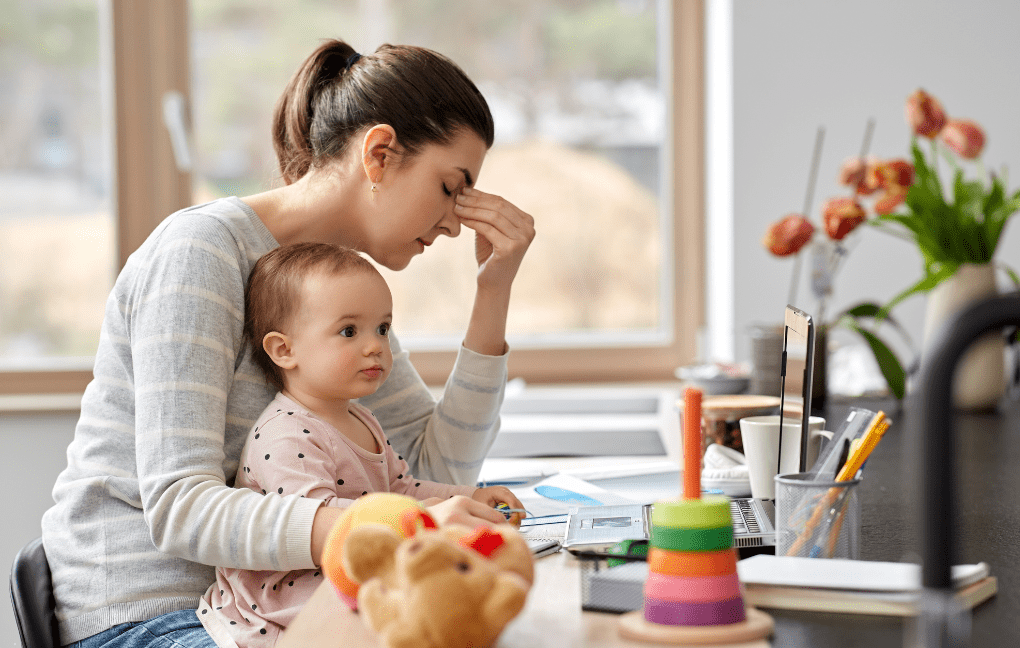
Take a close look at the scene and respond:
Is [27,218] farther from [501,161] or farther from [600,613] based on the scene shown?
[600,613]

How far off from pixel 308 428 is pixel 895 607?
1.82 feet

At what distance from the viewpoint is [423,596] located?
1.66ft

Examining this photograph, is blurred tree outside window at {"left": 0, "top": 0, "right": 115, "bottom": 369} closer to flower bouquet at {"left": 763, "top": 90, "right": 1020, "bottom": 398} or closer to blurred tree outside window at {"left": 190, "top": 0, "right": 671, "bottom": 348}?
blurred tree outside window at {"left": 190, "top": 0, "right": 671, "bottom": 348}

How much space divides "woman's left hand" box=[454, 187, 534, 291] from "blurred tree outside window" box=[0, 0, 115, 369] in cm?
162

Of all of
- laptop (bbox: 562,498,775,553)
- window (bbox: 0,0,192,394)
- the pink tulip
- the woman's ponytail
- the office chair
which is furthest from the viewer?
window (bbox: 0,0,192,394)

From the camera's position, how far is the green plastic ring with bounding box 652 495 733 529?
57 cm

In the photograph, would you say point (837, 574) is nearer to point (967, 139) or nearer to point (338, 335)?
point (338, 335)

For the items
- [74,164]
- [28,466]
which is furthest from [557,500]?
[74,164]

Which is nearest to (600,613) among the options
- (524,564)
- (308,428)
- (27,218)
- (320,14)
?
(524,564)

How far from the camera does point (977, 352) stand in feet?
5.78

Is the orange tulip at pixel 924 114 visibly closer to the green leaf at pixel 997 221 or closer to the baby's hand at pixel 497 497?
the green leaf at pixel 997 221

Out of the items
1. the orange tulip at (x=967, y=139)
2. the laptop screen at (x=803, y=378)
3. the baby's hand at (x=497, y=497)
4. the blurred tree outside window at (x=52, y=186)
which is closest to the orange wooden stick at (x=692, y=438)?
the laptop screen at (x=803, y=378)

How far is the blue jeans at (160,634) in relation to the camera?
2.82 feet

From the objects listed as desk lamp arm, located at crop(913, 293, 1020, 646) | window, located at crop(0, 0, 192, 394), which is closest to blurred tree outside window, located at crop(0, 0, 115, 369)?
window, located at crop(0, 0, 192, 394)
